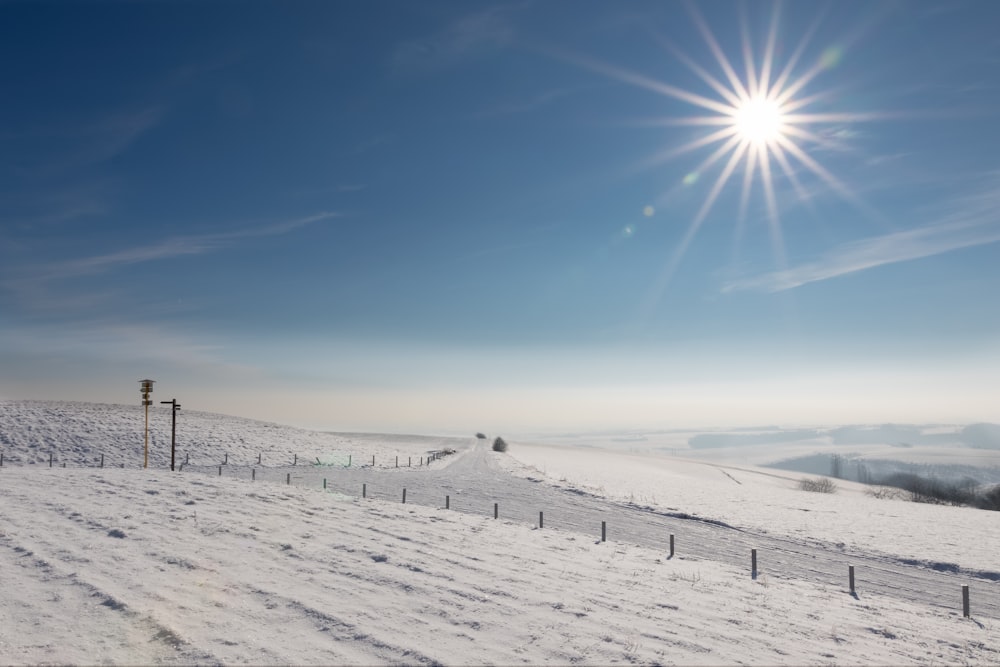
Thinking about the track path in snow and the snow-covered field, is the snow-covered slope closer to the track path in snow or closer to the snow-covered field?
the track path in snow

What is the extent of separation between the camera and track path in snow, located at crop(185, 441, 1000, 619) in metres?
19.3

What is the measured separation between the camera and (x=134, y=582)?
44.2 feet

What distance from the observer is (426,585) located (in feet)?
46.8

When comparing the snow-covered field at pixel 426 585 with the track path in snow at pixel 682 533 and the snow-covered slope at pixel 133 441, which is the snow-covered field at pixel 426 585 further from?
the snow-covered slope at pixel 133 441

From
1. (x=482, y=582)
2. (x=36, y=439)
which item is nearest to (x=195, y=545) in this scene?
(x=482, y=582)

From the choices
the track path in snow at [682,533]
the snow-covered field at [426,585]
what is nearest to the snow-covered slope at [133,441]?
the track path in snow at [682,533]

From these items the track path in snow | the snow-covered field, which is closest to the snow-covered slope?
the track path in snow

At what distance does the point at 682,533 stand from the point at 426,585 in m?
17.2

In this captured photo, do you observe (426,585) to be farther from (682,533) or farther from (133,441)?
(133,441)

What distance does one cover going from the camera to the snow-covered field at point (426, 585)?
10.6 m

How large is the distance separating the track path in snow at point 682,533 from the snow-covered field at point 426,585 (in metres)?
0.24

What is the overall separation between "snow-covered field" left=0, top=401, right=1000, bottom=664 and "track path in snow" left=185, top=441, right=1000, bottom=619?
0.78ft

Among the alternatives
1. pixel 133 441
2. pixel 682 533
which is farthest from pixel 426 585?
pixel 133 441

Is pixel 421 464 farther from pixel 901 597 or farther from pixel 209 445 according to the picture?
pixel 901 597
